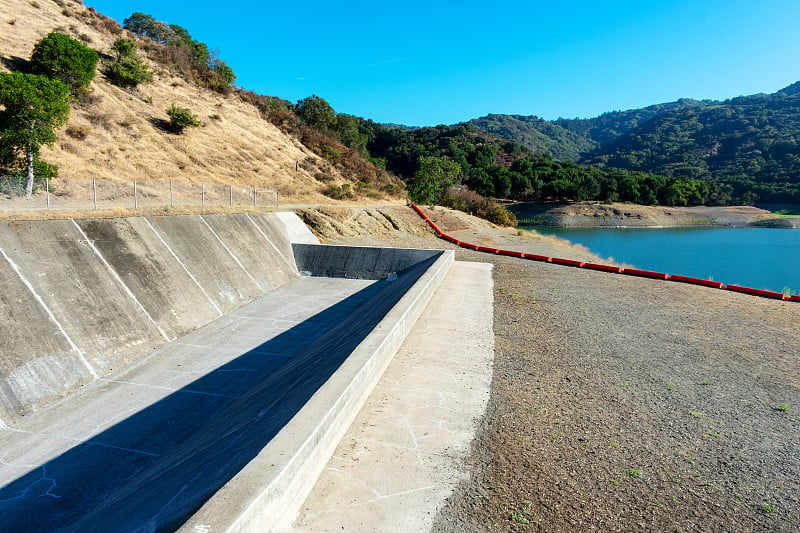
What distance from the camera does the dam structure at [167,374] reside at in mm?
5031

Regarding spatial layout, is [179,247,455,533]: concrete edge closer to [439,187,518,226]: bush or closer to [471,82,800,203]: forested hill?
[439,187,518,226]: bush

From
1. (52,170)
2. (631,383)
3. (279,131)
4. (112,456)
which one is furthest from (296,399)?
(279,131)

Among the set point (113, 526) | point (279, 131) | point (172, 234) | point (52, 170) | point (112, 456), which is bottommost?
point (112, 456)

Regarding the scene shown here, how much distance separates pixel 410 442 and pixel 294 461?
1896 mm

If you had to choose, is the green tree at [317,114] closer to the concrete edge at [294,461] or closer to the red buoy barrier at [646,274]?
the red buoy barrier at [646,274]

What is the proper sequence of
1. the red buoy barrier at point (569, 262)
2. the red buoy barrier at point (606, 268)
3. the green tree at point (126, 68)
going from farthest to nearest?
the green tree at point (126, 68)
the red buoy barrier at point (569, 262)
the red buoy barrier at point (606, 268)

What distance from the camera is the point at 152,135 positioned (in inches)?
1357

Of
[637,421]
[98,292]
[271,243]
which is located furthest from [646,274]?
[98,292]

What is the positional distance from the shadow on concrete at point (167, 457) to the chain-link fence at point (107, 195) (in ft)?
36.6

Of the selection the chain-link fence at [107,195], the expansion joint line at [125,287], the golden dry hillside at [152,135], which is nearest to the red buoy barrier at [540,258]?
the expansion joint line at [125,287]

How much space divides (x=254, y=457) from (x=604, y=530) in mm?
3565

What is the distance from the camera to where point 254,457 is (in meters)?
4.74

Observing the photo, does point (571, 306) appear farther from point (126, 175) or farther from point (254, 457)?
point (126, 175)

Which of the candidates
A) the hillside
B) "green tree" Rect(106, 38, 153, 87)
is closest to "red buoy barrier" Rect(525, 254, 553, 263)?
"green tree" Rect(106, 38, 153, 87)
